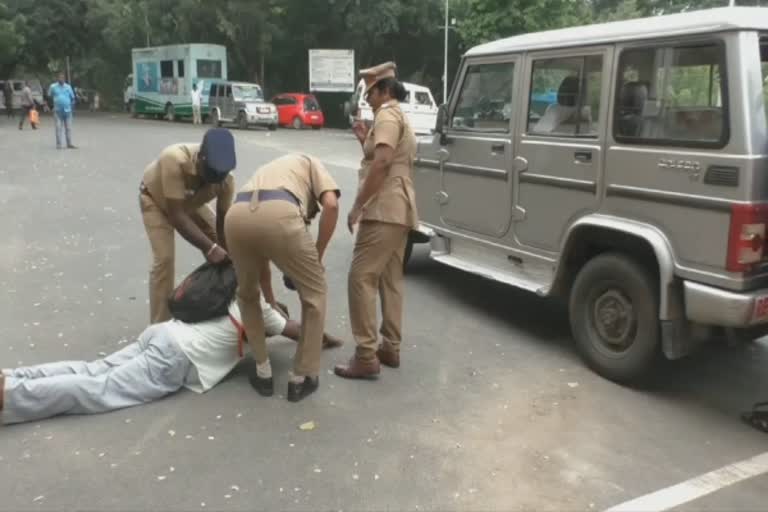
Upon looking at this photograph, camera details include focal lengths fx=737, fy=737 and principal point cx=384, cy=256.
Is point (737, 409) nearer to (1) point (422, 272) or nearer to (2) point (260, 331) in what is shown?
(2) point (260, 331)

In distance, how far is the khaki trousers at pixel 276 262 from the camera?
3.94 meters

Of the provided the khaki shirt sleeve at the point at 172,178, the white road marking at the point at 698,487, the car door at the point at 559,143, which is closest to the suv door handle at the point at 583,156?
the car door at the point at 559,143

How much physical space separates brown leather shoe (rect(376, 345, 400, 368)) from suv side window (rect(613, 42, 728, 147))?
2001mm

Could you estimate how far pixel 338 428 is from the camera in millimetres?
4031

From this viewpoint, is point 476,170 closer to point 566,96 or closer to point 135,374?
point 566,96

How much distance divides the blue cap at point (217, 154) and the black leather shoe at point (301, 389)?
1354 mm

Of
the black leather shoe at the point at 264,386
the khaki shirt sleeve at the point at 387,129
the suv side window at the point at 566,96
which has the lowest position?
the black leather shoe at the point at 264,386

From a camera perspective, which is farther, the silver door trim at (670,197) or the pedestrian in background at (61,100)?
the pedestrian in background at (61,100)

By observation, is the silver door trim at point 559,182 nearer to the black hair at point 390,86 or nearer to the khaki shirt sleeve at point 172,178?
the black hair at point 390,86

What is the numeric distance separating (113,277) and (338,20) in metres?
27.7

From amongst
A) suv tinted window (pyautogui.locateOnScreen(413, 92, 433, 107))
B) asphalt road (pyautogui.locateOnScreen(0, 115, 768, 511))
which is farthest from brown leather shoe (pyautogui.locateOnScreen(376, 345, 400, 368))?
suv tinted window (pyautogui.locateOnScreen(413, 92, 433, 107))

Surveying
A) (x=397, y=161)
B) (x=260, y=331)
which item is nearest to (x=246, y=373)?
(x=260, y=331)

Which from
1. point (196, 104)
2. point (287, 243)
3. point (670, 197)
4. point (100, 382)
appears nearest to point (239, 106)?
point (196, 104)

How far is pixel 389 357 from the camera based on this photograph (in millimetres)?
4930
